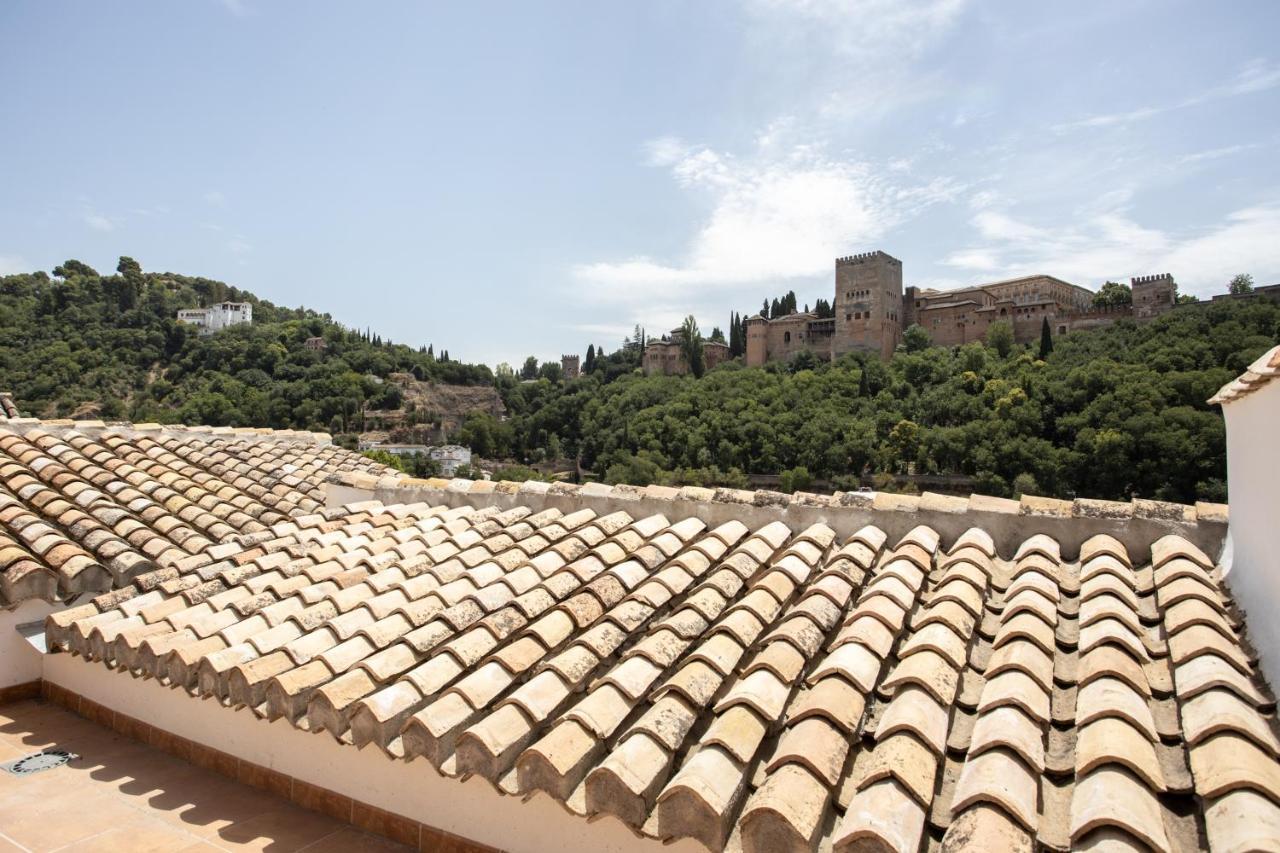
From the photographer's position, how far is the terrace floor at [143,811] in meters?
2.80

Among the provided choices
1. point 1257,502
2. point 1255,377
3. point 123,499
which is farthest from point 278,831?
point 1255,377

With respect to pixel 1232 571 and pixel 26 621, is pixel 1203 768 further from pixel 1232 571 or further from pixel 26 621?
pixel 26 621

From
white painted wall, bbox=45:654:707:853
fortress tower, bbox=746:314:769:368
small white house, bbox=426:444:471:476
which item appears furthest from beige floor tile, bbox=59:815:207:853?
fortress tower, bbox=746:314:769:368

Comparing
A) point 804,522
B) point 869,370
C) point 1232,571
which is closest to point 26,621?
point 804,522

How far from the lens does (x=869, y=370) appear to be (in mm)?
70062

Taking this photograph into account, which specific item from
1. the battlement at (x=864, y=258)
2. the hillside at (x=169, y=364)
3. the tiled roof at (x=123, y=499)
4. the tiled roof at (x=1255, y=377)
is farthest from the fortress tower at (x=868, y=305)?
the tiled roof at (x=1255, y=377)

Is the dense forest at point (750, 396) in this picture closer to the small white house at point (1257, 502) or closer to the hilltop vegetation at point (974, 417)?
the hilltop vegetation at point (974, 417)

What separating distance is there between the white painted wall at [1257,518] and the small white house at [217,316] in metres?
111

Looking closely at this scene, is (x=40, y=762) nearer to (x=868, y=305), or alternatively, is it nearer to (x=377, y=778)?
(x=377, y=778)

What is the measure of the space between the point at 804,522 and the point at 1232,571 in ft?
6.47

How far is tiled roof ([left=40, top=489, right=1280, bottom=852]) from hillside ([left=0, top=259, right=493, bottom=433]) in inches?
2809

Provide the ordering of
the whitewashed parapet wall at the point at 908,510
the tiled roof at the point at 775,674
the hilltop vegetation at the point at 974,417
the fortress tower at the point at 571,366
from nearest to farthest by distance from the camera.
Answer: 1. the tiled roof at the point at 775,674
2. the whitewashed parapet wall at the point at 908,510
3. the hilltop vegetation at the point at 974,417
4. the fortress tower at the point at 571,366

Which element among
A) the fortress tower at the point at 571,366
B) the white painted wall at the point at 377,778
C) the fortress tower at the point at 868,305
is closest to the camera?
the white painted wall at the point at 377,778

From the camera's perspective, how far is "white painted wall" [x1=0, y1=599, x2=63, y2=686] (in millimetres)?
4184
